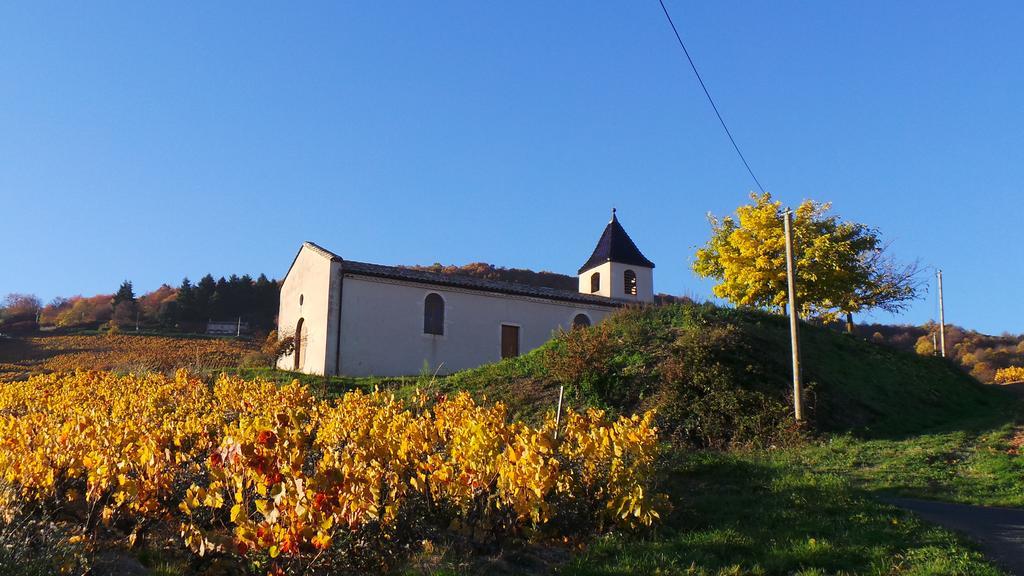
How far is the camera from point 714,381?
15.5 m

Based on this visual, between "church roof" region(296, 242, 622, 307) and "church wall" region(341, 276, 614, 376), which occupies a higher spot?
"church roof" region(296, 242, 622, 307)

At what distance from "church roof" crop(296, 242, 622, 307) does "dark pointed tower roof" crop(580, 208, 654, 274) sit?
340 cm

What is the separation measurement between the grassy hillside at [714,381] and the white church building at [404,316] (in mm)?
6209

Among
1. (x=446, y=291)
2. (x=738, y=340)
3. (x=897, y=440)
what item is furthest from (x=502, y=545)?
(x=446, y=291)

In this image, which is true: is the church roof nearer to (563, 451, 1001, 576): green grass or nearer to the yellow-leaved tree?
the yellow-leaved tree

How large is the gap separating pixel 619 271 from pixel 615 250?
3.50 feet

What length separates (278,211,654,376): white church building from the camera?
2403 cm

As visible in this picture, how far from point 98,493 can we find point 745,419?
11847mm

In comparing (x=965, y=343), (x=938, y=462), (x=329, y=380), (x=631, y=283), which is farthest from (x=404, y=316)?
(x=965, y=343)

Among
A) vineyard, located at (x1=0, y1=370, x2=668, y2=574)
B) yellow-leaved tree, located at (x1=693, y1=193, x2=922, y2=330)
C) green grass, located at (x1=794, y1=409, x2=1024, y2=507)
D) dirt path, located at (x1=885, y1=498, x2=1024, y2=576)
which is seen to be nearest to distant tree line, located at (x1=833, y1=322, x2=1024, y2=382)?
yellow-leaved tree, located at (x1=693, y1=193, x2=922, y2=330)

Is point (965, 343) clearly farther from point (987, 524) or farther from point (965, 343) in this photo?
point (987, 524)

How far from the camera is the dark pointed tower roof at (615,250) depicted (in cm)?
3278

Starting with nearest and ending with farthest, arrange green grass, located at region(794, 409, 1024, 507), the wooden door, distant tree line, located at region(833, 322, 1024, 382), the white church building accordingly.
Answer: green grass, located at region(794, 409, 1024, 507)
the white church building
the wooden door
distant tree line, located at region(833, 322, 1024, 382)

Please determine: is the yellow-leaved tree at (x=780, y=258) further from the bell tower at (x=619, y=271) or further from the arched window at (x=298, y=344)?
the arched window at (x=298, y=344)
